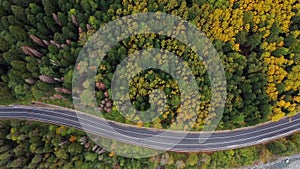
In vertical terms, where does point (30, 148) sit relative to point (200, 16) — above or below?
below

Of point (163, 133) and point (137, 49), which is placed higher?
point (137, 49)

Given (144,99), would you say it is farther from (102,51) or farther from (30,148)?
(30,148)

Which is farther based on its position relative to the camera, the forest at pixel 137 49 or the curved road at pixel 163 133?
the curved road at pixel 163 133

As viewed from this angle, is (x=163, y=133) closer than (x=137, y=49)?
No

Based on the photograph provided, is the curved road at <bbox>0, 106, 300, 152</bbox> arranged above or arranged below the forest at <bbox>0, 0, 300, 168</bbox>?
below

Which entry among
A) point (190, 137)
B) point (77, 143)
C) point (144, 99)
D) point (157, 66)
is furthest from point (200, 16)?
point (77, 143)
